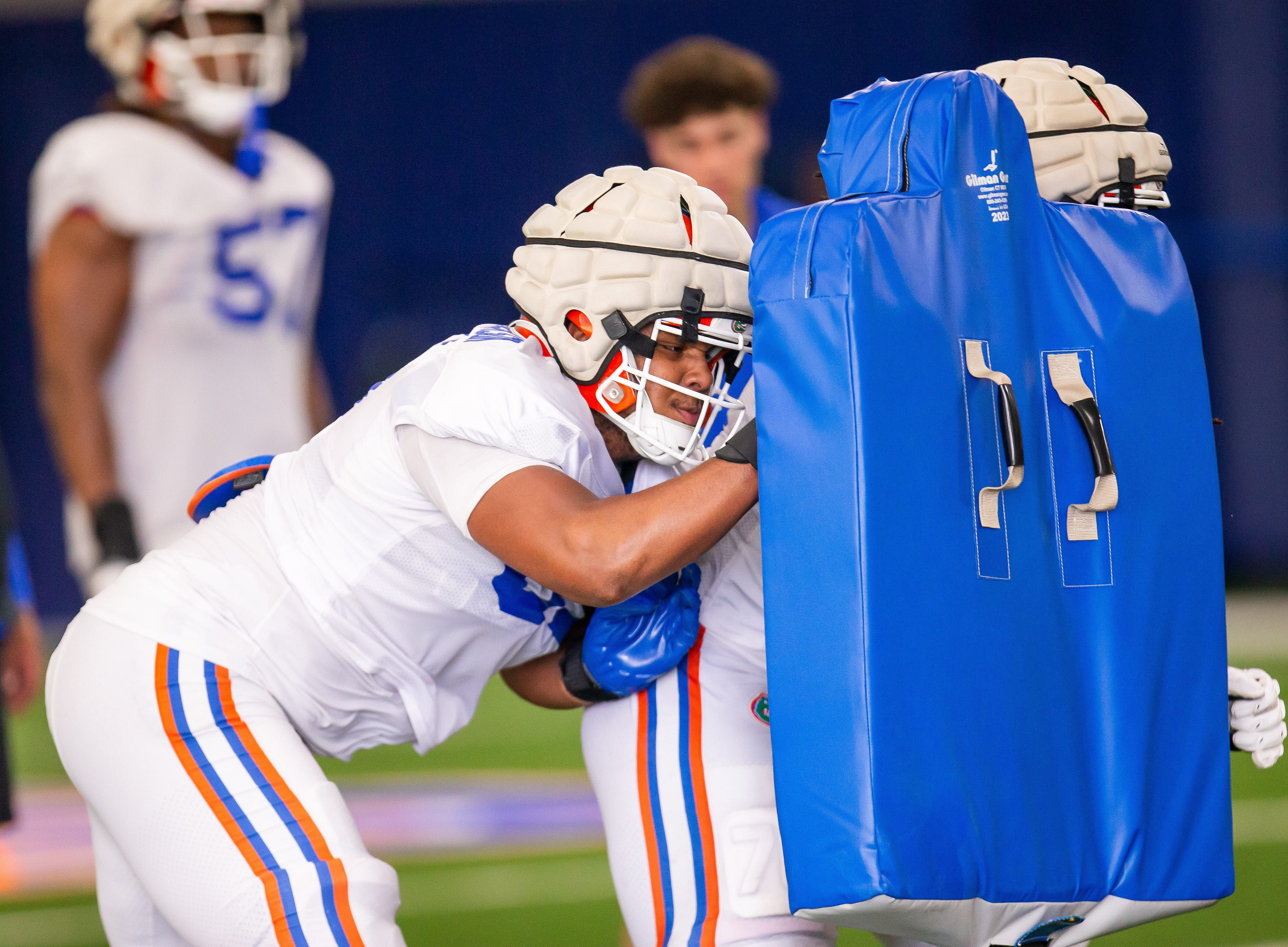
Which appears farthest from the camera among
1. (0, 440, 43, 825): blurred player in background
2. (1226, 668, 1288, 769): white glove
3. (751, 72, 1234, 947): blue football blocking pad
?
(0, 440, 43, 825): blurred player in background

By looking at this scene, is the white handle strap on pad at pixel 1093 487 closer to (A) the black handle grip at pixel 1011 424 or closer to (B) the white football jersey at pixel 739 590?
(A) the black handle grip at pixel 1011 424

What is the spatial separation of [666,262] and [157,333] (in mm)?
2167

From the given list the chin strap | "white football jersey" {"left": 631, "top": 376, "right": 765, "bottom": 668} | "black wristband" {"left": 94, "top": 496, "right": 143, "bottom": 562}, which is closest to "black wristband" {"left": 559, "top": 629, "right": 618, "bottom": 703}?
"white football jersey" {"left": 631, "top": 376, "right": 765, "bottom": 668}

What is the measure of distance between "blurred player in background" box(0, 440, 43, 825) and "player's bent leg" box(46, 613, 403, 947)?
0.91 m

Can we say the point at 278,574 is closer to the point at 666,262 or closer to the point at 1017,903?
the point at 666,262

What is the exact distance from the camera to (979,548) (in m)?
1.81

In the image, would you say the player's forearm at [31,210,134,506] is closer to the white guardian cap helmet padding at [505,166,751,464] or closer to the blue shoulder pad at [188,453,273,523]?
the blue shoulder pad at [188,453,273,523]

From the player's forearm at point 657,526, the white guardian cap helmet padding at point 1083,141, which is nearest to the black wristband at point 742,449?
the player's forearm at point 657,526

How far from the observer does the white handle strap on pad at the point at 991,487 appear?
181cm

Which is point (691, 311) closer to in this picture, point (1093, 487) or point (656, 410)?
point (656, 410)

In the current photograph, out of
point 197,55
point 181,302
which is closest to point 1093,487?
point 181,302

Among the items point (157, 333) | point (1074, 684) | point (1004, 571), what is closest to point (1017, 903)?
point (1074, 684)

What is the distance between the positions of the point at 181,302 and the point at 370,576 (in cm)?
198

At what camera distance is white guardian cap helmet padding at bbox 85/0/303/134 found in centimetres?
381
